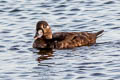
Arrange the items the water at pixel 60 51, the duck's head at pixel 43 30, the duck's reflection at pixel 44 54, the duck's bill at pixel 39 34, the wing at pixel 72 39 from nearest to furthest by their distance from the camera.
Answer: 1. the water at pixel 60 51
2. the duck's reflection at pixel 44 54
3. the duck's bill at pixel 39 34
4. the wing at pixel 72 39
5. the duck's head at pixel 43 30

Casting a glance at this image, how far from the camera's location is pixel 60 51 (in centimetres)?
1683

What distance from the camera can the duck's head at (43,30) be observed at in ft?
57.3

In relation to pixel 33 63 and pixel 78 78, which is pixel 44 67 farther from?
pixel 78 78

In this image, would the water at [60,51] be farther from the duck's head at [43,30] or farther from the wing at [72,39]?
the duck's head at [43,30]

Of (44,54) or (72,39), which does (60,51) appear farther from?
(72,39)

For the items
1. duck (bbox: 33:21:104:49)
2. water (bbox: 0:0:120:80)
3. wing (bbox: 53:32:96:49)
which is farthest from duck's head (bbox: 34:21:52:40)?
water (bbox: 0:0:120:80)

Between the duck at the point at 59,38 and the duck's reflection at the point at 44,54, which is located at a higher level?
the duck at the point at 59,38

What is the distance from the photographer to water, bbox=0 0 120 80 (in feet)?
46.0

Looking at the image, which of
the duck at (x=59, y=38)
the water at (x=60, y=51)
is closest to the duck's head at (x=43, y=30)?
the duck at (x=59, y=38)

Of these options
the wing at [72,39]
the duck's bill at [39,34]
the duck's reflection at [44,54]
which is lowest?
the duck's reflection at [44,54]

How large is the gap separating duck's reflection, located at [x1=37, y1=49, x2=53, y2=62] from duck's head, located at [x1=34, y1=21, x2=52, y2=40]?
0.54m

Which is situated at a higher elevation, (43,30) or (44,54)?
(43,30)

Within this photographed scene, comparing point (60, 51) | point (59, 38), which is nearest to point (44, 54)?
point (60, 51)

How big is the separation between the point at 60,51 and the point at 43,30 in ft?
4.02
